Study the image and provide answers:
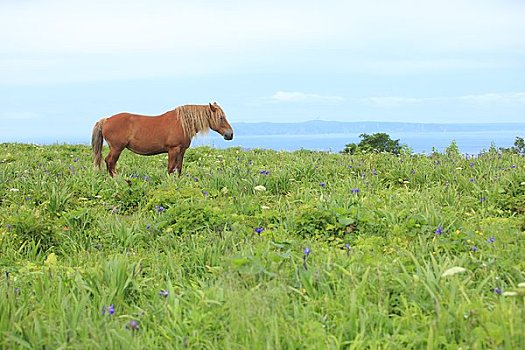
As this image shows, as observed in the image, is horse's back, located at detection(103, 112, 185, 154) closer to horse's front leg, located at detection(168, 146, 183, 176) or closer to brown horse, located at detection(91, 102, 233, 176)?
brown horse, located at detection(91, 102, 233, 176)

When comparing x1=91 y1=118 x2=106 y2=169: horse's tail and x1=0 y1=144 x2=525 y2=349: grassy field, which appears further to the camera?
x1=91 y1=118 x2=106 y2=169: horse's tail

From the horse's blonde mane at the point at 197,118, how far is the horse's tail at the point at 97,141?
1489mm

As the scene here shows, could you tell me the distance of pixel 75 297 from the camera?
398 centimetres

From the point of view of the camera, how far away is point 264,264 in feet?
14.3

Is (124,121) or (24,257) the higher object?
(124,121)

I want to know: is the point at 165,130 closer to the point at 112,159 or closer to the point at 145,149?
the point at 145,149

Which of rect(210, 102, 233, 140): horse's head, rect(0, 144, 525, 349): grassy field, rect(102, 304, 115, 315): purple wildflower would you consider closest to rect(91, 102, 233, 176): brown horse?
rect(210, 102, 233, 140): horse's head

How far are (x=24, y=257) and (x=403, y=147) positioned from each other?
760cm

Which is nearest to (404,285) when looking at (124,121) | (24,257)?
(24,257)

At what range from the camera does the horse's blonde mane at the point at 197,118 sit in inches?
382

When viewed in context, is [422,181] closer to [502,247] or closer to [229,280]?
[502,247]

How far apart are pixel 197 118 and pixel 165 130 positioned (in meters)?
0.58

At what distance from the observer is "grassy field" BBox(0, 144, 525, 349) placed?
133 inches

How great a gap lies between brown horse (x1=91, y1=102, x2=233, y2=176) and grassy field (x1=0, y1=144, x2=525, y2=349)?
52.0 inches
